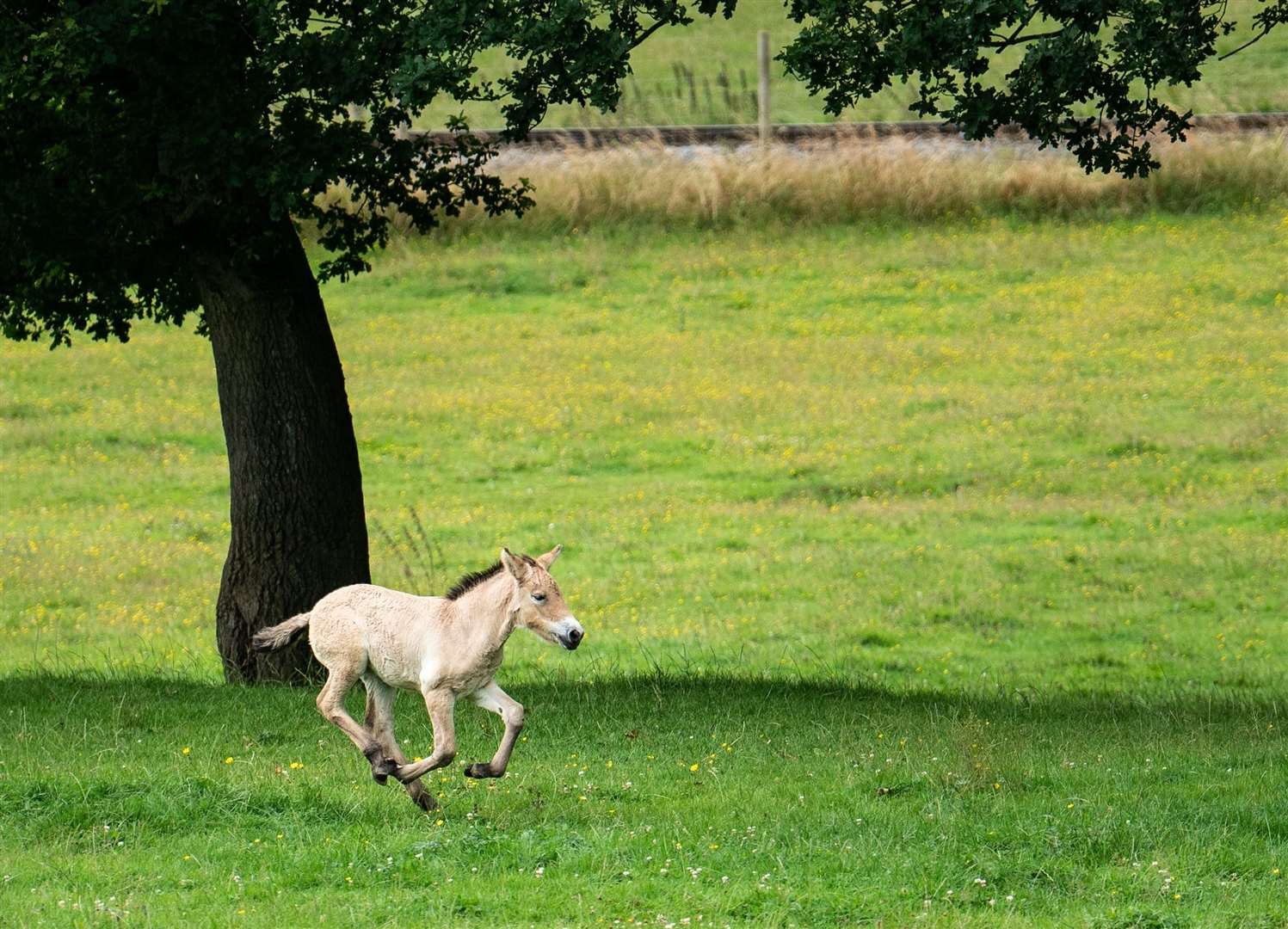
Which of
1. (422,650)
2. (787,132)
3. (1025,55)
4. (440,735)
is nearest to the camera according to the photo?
(440,735)

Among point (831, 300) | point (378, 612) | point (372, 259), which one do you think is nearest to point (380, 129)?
point (378, 612)

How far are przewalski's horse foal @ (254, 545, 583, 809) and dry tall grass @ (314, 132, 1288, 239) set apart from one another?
29.4 m

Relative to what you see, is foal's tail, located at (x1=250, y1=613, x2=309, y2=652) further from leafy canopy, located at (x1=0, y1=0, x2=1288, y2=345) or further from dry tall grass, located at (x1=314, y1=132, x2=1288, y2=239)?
dry tall grass, located at (x1=314, y1=132, x2=1288, y2=239)

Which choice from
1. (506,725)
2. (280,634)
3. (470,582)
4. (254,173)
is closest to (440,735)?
(506,725)

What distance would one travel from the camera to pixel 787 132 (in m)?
40.6

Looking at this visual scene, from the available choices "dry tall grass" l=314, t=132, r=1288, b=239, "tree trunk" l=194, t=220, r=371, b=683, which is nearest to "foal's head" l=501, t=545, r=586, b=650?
"tree trunk" l=194, t=220, r=371, b=683

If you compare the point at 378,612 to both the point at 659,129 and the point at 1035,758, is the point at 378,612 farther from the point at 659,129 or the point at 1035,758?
the point at 659,129

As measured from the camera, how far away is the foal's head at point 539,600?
841cm

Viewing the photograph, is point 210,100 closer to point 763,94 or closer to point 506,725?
point 506,725

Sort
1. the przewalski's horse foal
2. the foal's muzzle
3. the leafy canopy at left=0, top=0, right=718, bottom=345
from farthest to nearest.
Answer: the leafy canopy at left=0, top=0, right=718, bottom=345 → the przewalski's horse foal → the foal's muzzle

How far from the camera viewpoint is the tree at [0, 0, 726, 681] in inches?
501

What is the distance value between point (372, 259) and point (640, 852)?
30604mm

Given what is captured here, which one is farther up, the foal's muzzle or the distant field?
the distant field

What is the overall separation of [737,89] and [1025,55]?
3793cm
